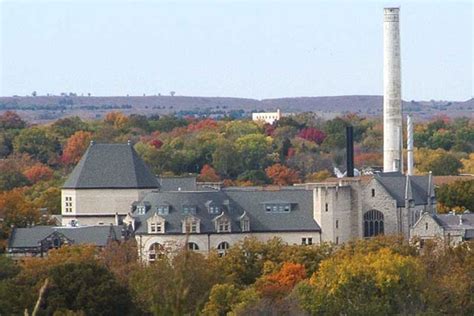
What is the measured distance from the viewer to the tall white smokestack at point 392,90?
369ft

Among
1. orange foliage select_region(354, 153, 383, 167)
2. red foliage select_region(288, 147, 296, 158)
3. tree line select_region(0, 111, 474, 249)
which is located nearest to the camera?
tree line select_region(0, 111, 474, 249)

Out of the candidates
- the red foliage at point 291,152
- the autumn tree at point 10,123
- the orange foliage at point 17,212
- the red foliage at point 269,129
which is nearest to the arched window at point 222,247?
the orange foliage at point 17,212

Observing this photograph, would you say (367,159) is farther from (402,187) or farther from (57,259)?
(57,259)

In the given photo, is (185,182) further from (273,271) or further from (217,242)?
(273,271)

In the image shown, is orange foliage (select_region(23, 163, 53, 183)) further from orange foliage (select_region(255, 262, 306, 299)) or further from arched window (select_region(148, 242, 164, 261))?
orange foliage (select_region(255, 262, 306, 299))

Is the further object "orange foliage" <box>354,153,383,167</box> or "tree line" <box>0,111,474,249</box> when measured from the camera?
"orange foliage" <box>354,153,383,167</box>

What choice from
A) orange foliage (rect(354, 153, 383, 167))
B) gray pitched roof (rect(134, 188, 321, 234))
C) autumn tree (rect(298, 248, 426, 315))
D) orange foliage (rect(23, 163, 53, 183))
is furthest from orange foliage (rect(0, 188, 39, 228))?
orange foliage (rect(354, 153, 383, 167))

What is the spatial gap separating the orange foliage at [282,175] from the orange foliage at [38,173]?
12.1 metres

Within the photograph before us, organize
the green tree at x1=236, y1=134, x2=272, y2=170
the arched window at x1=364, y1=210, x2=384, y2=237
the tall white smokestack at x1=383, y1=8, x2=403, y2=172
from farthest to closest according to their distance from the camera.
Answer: the green tree at x1=236, y1=134, x2=272, y2=170, the tall white smokestack at x1=383, y1=8, x2=403, y2=172, the arched window at x1=364, y1=210, x2=384, y2=237

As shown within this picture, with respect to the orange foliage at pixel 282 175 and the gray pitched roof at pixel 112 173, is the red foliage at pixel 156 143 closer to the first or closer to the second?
the orange foliage at pixel 282 175

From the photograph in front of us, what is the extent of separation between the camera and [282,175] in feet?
423

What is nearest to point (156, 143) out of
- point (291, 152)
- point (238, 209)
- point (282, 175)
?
point (291, 152)

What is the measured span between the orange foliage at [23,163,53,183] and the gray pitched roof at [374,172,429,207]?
136 feet

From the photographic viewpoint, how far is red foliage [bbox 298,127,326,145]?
16150cm
